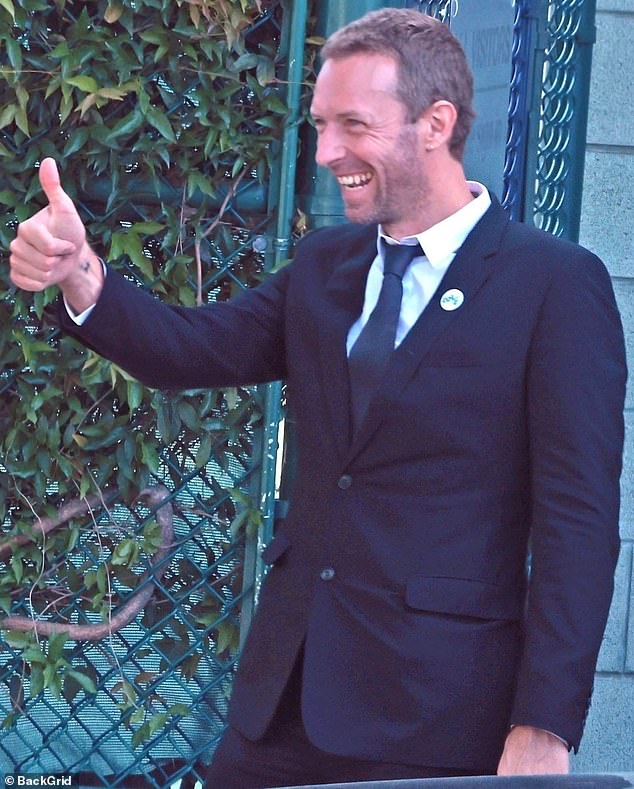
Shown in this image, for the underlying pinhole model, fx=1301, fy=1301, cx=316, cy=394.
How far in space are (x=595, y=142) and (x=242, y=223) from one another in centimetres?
124

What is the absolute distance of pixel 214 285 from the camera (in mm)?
3047

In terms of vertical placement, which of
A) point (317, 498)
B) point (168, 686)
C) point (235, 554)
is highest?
point (317, 498)

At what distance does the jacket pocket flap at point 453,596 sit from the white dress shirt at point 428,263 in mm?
382

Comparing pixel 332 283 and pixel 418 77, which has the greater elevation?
pixel 418 77

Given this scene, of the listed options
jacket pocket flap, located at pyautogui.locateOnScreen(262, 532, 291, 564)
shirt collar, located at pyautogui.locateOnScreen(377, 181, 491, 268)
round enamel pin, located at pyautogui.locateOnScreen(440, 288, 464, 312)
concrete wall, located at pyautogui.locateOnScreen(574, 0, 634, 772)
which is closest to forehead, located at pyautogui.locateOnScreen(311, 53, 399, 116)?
shirt collar, located at pyautogui.locateOnScreen(377, 181, 491, 268)

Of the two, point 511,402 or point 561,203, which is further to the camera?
point 561,203

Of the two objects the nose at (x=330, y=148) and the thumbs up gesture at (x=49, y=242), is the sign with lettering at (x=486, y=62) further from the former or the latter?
the thumbs up gesture at (x=49, y=242)

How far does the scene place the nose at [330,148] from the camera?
206 cm

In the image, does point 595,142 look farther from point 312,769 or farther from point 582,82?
point 312,769

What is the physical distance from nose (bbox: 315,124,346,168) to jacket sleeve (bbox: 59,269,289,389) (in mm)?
286

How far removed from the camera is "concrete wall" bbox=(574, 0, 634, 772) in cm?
370

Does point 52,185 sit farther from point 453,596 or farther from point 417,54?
point 453,596

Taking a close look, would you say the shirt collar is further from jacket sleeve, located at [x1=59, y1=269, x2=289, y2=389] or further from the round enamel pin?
jacket sleeve, located at [x1=59, y1=269, x2=289, y2=389]

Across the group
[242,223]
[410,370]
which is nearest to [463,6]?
[242,223]
